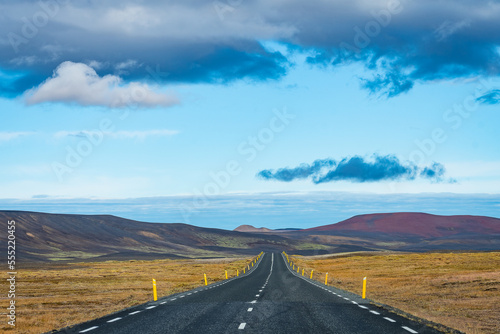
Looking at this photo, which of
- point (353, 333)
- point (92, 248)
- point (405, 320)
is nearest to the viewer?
point (353, 333)

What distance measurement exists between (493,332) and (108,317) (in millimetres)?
13672

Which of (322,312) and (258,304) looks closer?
(322,312)

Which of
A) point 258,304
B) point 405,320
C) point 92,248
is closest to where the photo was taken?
point 405,320

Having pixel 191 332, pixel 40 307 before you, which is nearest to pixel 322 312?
pixel 191 332

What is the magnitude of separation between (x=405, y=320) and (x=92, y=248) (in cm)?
19109

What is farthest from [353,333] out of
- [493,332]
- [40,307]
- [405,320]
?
[40,307]

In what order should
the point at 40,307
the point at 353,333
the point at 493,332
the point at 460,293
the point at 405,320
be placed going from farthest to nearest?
1. the point at 460,293
2. the point at 40,307
3. the point at 405,320
4. the point at 493,332
5. the point at 353,333

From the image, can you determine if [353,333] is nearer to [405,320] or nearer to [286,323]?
[286,323]

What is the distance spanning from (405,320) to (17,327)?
14.4 m

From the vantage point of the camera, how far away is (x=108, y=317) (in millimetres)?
19953

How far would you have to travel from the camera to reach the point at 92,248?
19638 centimetres

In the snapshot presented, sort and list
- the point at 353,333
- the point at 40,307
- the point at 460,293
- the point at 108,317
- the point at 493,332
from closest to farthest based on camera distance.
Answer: the point at 353,333 → the point at 493,332 → the point at 108,317 → the point at 40,307 → the point at 460,293

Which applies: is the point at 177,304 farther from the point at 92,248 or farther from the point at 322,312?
the point at 92,248

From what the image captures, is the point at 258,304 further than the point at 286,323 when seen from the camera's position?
Yes
